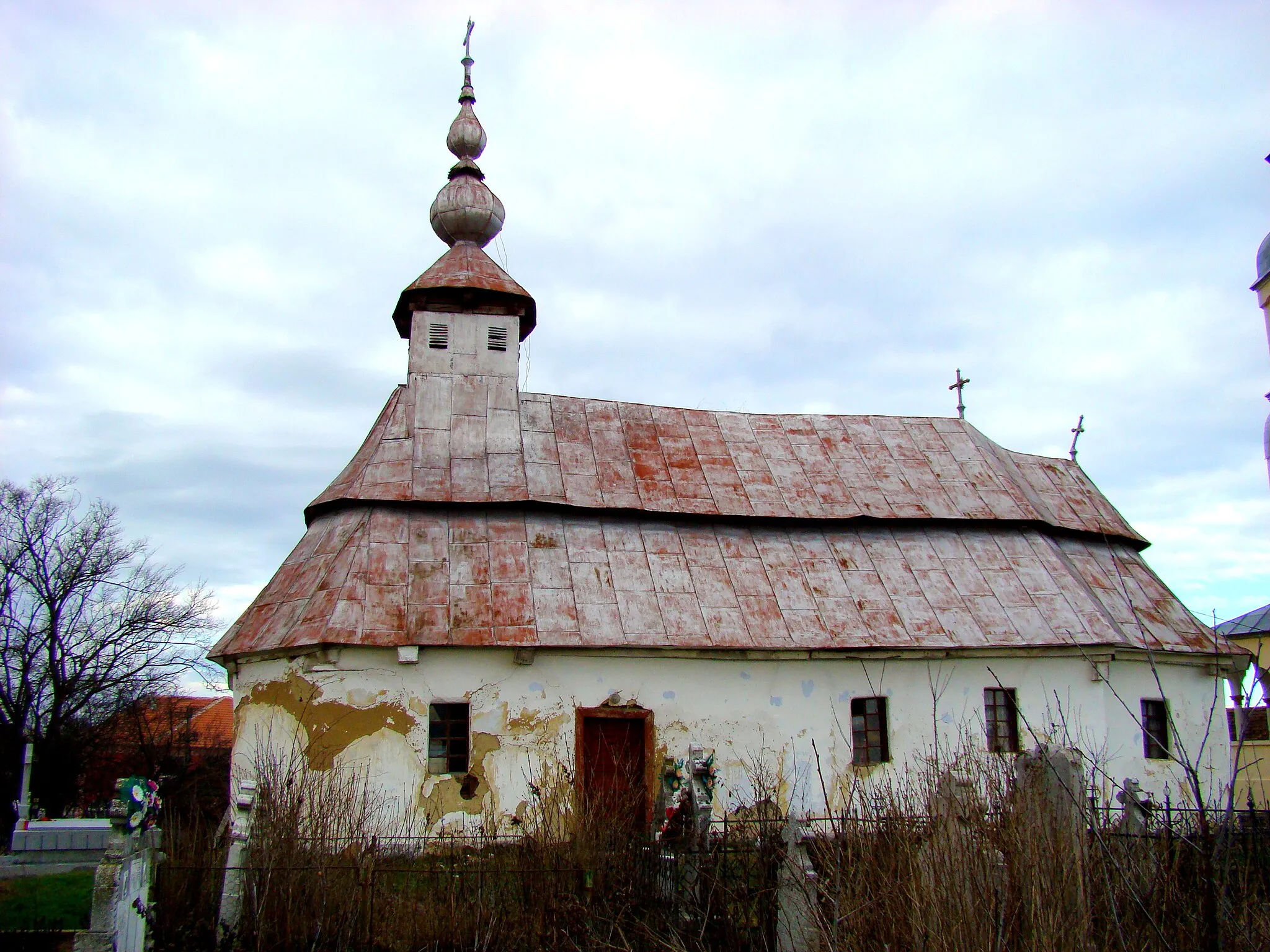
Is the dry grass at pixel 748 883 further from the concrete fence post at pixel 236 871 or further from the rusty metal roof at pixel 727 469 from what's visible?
the rusty metal roof at pixel 727 469

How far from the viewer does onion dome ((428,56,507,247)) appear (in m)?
19.5

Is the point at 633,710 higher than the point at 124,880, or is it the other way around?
the point at 633,710

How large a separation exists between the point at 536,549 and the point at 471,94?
10.8 meters

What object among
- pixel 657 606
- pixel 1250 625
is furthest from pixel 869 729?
pixel 1250 625

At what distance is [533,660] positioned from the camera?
1393 centimetres

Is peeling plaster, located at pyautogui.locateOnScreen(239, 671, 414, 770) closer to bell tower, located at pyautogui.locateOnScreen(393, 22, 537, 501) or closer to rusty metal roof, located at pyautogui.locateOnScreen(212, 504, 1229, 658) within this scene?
rusty metal roof, located at pyautogui.locateOnScreen(212, 504, 1229, 658)

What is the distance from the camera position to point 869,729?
15.2 metres

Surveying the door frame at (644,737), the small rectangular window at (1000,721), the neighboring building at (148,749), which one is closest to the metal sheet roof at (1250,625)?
the small rectangular window at (1000,721)

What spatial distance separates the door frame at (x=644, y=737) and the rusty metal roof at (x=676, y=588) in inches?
37.0

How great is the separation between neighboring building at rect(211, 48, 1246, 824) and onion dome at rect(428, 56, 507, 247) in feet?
0.29

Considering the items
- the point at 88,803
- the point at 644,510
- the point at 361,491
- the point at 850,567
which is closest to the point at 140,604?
the point at 88,803

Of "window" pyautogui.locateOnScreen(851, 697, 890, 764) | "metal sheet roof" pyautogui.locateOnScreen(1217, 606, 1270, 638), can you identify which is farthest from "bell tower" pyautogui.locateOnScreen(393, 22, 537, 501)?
"metal sheet roof" pyautogui.locateOnScreen(1217, 606, 1270, 638)

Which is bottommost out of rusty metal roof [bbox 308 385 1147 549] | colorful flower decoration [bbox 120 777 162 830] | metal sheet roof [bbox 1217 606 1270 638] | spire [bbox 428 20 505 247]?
colorful flower decoration [bbox 120 777 162 830]

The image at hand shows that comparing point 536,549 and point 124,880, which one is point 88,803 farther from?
point 124,880
